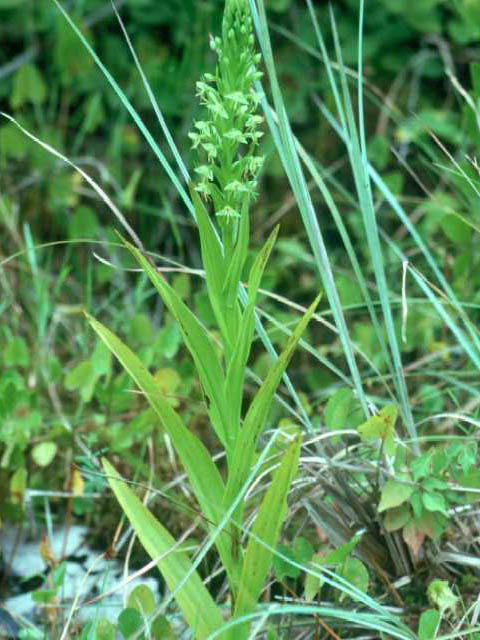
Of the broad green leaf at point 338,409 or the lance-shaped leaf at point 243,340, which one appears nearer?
the lance-shaped leaf at point 243,340

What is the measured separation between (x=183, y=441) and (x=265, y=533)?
0.11 meters

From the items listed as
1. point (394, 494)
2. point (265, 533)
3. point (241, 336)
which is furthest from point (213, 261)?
point (394, 494)

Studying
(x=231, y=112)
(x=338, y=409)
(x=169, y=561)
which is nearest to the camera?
(x=231, y=112)

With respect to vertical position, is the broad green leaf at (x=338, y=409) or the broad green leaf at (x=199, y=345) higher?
the broad green leaf at (x=199, y=345)

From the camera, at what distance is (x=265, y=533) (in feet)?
3.14

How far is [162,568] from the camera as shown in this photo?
39.0 inches

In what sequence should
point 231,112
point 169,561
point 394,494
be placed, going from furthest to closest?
Result: point 394,494 → point 169,561 → point 231,112

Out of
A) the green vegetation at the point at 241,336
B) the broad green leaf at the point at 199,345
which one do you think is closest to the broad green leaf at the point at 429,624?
the green vegetation at the point at 241,336

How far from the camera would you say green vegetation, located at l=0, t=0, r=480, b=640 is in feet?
3.14

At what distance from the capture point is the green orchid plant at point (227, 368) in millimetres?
890

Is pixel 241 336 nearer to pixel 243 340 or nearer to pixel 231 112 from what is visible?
pixel 243 340

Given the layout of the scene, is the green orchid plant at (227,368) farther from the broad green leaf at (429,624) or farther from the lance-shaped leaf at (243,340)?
the broad green leaf at (429,624)

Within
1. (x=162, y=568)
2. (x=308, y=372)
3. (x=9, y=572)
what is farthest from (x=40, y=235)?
(x=162, y=568)

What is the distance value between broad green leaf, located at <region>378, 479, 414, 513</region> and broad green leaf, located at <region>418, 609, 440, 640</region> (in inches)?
5.1
